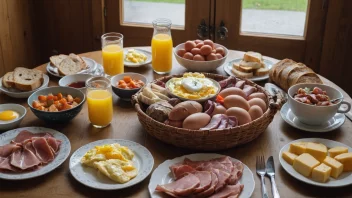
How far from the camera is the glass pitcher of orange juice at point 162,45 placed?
2252 millimetres

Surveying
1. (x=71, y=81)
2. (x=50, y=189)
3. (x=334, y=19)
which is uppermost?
(x=334, y=19)

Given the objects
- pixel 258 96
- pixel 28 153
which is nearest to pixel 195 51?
pixel 258 96

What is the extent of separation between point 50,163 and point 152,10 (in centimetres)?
200

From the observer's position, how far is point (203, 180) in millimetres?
1411

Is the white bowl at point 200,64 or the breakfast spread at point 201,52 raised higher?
the breakfast spread at point 201,52

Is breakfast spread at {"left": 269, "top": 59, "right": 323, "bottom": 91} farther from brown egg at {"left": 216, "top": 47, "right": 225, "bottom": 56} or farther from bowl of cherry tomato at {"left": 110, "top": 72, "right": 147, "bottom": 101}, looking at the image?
bowl of cherry tomato at {"left": 110, "top": 72, "right": 147, "bottom": 101}

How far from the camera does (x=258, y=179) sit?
150 centimetres

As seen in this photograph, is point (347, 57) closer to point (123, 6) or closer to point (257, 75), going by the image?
point (257, 75)

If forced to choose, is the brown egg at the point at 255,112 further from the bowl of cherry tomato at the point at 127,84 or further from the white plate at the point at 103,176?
the bowl of cherry tomato at the point at 127,84

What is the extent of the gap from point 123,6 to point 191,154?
2.00 metres

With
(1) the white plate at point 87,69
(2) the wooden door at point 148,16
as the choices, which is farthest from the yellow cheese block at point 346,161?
(2) the wooden door at point 148,16

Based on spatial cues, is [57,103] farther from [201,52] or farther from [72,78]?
[201,52]

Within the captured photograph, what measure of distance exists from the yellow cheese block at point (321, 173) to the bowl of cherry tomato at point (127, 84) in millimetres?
839

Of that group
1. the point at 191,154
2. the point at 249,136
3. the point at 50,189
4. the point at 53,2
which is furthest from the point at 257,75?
the point at 53,2
